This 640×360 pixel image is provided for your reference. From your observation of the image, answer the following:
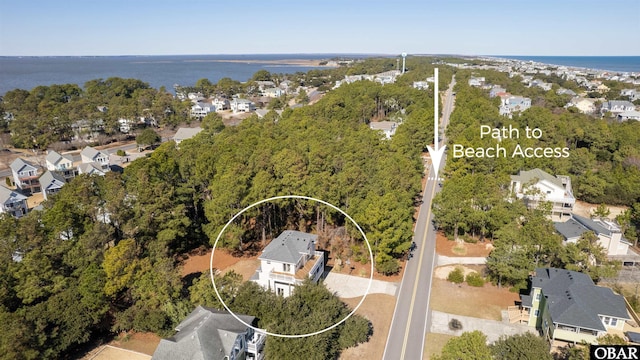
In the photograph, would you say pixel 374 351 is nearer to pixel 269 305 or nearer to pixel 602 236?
pixel 269 305

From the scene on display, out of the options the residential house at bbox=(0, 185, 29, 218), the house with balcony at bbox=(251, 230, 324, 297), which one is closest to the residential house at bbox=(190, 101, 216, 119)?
the residential house at bbox=(0, 185, 29, 218)

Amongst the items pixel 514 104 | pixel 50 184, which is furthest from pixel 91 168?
pixel 514 104

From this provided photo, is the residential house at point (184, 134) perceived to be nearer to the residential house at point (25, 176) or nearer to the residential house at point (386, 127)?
the residential house at point (25, 176)

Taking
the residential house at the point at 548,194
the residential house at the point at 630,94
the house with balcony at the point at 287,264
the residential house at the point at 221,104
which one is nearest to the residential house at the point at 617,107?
the residential house at the point at 630,94

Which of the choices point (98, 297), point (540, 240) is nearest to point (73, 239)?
point (98, 297)

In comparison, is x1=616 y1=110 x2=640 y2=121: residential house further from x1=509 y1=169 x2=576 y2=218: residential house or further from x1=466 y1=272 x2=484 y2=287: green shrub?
x1=466 y1=272 x2=484 y2=287: green shrub
